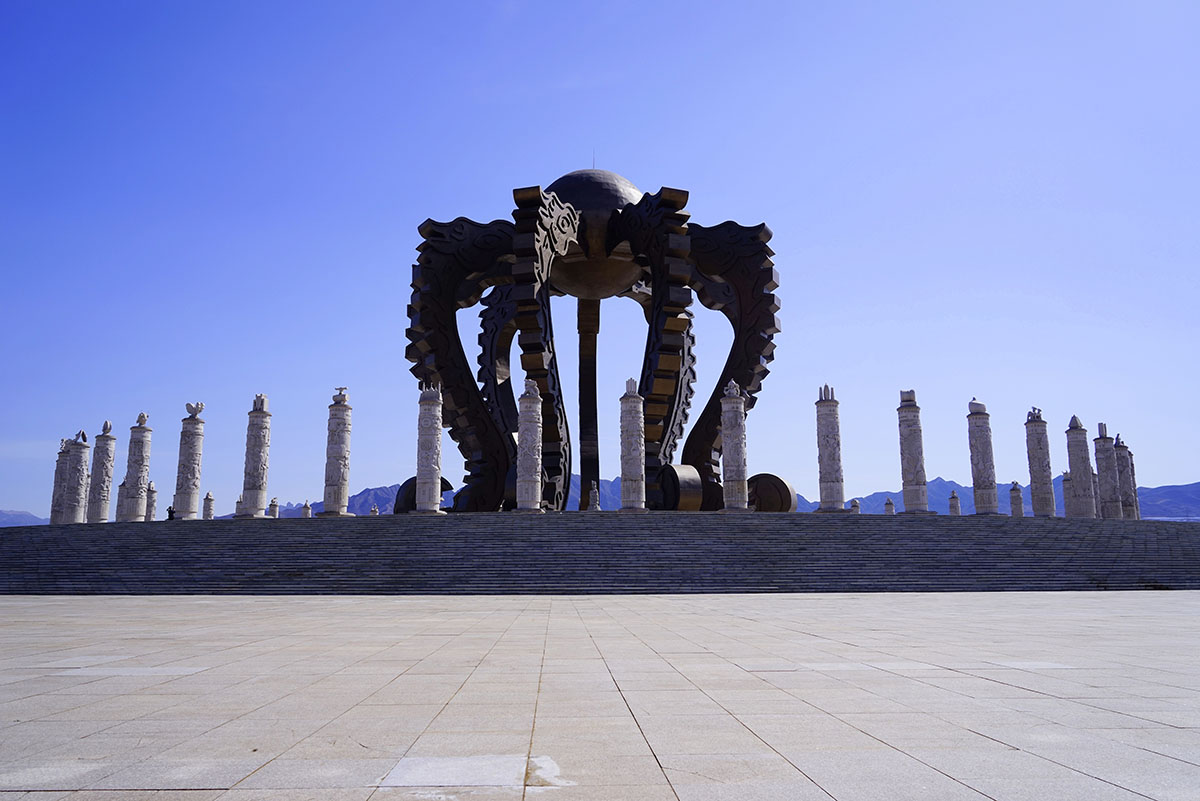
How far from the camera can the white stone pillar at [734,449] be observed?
79.4ft

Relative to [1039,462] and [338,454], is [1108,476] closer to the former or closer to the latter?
[1039,462]

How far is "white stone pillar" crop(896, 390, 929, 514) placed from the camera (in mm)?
25141

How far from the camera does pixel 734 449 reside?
24547mm

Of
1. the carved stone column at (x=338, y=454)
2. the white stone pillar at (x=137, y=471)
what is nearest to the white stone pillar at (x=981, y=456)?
the carved stone column at (x=338, y=454)

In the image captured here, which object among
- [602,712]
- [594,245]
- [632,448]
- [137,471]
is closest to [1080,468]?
[632,448]

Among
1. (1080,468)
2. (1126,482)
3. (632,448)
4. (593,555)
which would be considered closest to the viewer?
(593,555)

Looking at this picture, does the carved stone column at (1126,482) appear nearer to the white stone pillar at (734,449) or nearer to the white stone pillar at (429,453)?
the white stone pillar at (734,449)

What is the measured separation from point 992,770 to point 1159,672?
3.44 metres

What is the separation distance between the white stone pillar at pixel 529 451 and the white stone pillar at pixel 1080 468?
62.7 feet

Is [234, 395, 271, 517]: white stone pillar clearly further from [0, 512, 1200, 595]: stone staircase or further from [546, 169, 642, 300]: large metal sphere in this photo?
[546, 169, 642, 300]: large metal sphere

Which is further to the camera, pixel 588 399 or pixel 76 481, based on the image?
pixel 588 399

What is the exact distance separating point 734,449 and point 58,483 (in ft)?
84.5

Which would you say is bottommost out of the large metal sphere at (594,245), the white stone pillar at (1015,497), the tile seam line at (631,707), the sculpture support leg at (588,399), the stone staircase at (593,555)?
the tile seam line at (631,707)

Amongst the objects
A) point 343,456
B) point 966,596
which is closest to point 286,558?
point 343,456
